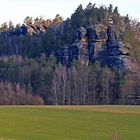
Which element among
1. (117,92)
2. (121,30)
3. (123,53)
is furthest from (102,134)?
(121,30)

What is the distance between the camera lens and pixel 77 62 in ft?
464

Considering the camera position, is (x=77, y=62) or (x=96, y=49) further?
(x=96, y=49)

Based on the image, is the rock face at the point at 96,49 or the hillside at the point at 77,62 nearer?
the hillside at the point at 77,62

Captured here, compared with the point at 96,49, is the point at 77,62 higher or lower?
lower

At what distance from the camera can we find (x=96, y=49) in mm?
153375

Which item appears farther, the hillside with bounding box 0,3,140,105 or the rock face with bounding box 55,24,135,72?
the rock face with bounding box 55,24,135,72

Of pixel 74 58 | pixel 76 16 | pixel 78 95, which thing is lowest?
pixel 78 95

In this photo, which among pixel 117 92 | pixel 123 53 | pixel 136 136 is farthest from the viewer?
pixel 123 53

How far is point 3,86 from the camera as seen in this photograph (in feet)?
412

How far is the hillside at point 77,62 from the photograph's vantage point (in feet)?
410

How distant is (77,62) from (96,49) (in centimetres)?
1420

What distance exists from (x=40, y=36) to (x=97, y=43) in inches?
1157

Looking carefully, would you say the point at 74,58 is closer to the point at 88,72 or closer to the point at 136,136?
the point at 88,72

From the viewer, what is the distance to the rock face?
148 m
